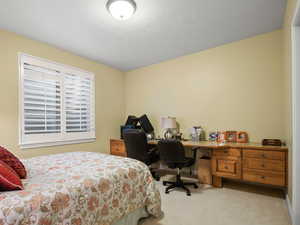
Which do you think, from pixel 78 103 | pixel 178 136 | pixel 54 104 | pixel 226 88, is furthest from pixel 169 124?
pixel 54 104

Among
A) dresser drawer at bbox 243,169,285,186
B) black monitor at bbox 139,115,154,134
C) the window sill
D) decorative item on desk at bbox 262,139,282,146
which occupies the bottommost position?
dresser drawer at bbox 243,169,285,186

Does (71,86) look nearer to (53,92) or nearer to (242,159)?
(53,92)

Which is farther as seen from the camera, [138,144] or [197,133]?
[197,133]

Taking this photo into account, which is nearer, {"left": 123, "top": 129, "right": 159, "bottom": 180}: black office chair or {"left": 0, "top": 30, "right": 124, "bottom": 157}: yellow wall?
{"left": 0, "top": 30, "right": 124, "bottom": 157}: yellow wall

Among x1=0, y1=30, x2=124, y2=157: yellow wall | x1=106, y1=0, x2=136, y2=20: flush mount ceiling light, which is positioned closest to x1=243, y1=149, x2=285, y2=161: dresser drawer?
x1=106, y1=0, x2=136, y2=20: flush mount ceiling light

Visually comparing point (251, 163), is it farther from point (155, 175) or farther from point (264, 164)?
point (155, 175)

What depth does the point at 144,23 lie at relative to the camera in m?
2.57

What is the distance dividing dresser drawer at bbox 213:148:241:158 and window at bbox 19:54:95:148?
2.57 meters

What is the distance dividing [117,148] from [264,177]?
2892mm

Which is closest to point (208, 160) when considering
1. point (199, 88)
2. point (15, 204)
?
point (199, 88)

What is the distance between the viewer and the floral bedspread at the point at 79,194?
1.03 meters

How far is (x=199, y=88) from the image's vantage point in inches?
142

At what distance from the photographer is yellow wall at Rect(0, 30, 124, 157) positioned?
2.58m

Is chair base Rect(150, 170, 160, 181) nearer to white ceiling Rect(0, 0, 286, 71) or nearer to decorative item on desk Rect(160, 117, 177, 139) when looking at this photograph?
decorative item on desk Rect(160, 117, 177, 139)
